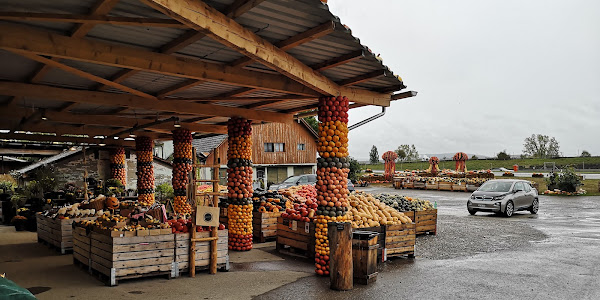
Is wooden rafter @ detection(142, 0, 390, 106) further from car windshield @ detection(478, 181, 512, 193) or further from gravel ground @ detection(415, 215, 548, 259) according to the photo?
car windshield @ detection(478, 181, 512, 193)

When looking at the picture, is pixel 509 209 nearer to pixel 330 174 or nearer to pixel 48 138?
pixel 330 174

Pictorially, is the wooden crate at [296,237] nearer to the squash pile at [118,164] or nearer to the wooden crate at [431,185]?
the squash pile at [118,164]

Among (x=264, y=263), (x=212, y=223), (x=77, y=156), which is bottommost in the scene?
(x=264, y=263)

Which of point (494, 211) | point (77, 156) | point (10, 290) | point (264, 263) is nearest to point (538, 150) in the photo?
point (494, 211)

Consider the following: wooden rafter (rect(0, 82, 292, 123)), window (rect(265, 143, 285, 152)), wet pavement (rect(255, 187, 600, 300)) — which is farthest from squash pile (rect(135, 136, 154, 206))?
window (rect(265, 143, 285, 152))

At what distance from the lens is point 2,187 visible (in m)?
25.4

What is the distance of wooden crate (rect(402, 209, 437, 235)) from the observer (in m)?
13.5

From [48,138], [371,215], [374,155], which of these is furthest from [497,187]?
[374,155]

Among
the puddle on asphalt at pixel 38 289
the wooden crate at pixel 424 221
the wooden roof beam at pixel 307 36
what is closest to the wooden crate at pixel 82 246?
the puddle on asphalt at pixel 38 289

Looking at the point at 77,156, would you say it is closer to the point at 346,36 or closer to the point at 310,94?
the point at 310,94

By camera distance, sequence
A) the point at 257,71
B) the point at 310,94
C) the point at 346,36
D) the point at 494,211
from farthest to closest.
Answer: the point at 494,211 → the point at 310,94 → the point at 257,71 → the point at 346,36

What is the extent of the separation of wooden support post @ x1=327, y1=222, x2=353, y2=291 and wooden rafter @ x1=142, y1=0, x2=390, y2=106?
2623 mm

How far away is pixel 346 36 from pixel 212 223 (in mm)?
4354

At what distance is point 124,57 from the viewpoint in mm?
6609
